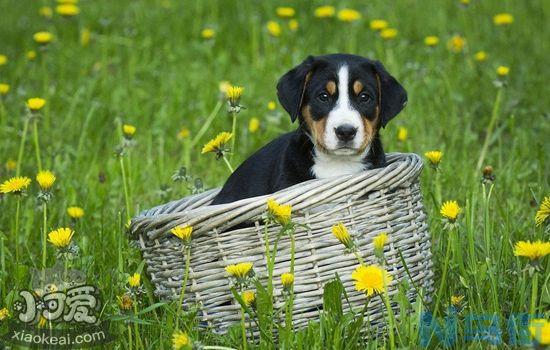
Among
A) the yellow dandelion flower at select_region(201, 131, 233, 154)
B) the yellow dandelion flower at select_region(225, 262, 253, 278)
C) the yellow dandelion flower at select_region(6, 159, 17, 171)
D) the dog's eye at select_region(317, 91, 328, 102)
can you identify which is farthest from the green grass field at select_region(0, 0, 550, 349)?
the dog's eye at select_region(317, 91, 328, 102)

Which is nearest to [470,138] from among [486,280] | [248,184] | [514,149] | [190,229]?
[514,149]

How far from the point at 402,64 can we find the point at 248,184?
2.64 metres

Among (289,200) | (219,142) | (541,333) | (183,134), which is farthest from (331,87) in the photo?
(183,134)

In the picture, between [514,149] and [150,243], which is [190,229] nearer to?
[150,243]

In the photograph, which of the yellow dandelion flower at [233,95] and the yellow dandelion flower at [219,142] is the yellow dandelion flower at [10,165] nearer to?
the yellow dandelion flower at [219,142]

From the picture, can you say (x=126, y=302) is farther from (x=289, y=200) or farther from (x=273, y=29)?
(x=273, y=29)

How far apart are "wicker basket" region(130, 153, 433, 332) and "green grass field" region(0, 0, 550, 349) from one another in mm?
128

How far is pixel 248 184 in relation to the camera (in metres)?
4.07

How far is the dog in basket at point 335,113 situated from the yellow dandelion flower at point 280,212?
0.80 metres

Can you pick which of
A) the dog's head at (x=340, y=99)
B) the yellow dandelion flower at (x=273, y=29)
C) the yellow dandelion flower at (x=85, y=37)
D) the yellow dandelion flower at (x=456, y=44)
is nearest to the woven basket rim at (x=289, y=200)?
the dog's head at (x=340, y=99)

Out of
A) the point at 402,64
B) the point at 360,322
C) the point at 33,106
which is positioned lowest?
the point at 360,322

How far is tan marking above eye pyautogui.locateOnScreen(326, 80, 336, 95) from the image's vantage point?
12.0 feet

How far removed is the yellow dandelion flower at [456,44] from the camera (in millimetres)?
6176

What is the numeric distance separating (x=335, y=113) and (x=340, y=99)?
0.10 metres
